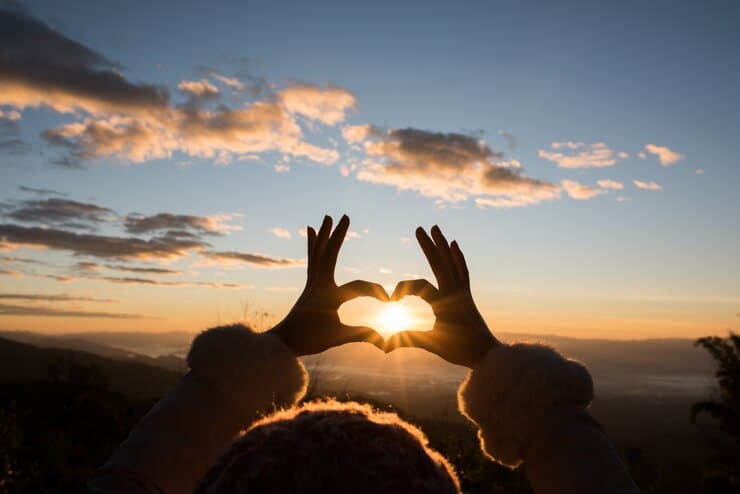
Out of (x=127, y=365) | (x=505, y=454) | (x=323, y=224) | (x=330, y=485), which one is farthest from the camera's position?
(x=127, y=365)

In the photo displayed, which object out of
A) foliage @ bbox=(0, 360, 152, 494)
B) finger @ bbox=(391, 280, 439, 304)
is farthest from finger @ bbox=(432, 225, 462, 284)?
foliage @ bbox=(0, 360, 152, 494)

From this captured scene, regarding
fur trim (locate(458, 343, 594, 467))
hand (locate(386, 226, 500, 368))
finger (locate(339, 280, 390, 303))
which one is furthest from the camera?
finger (locate(339, 280, 390, 303))

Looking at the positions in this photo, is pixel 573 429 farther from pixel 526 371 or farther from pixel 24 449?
pixel 24 449

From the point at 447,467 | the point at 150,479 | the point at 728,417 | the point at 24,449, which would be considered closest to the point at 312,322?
the point at 150,479

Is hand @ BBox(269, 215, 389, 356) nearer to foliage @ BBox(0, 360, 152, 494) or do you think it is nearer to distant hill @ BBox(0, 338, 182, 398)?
foliage @ BBox(0, 360, 152, 494)

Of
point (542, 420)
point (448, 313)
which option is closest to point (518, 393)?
point (542, 420)

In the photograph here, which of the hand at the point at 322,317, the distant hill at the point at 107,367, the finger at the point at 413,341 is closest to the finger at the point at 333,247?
the hand at the point at 322,317
